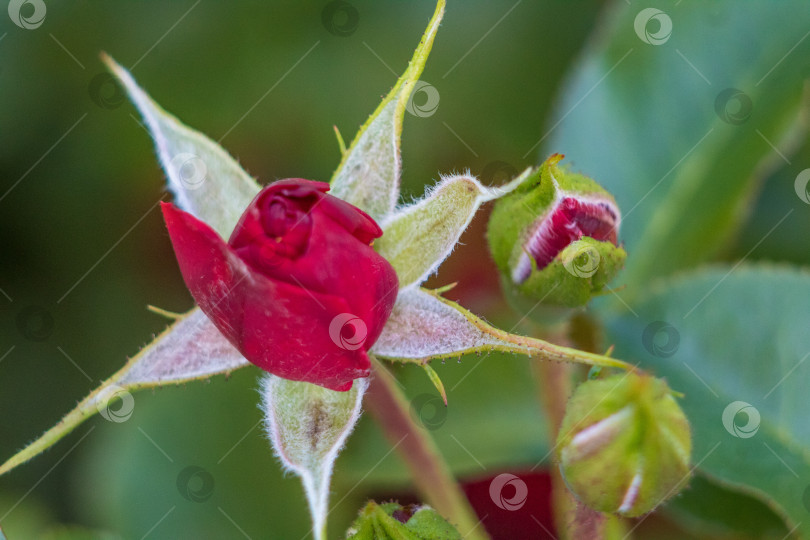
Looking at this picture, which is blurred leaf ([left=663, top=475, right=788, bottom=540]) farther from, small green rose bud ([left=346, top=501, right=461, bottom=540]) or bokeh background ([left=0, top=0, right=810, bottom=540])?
small green rose bud ([left=346, top=501, right=461, bottom=540])

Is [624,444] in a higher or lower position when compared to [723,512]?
lower

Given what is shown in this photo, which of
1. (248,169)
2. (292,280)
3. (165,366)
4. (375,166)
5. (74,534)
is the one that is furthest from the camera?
(248,169)

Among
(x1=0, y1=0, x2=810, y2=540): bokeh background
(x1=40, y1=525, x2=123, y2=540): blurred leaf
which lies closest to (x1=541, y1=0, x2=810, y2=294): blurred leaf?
(x1=0, y1=0, x2=810, y2=540): bokeh background

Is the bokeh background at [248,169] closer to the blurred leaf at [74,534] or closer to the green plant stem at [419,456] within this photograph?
the blurred leaf at [74,534]

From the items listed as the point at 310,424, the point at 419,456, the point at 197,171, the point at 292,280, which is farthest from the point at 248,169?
the point at 292,280

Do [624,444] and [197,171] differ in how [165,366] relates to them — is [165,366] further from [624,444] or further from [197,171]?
[624,444]

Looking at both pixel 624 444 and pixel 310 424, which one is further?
pixel 310 424
